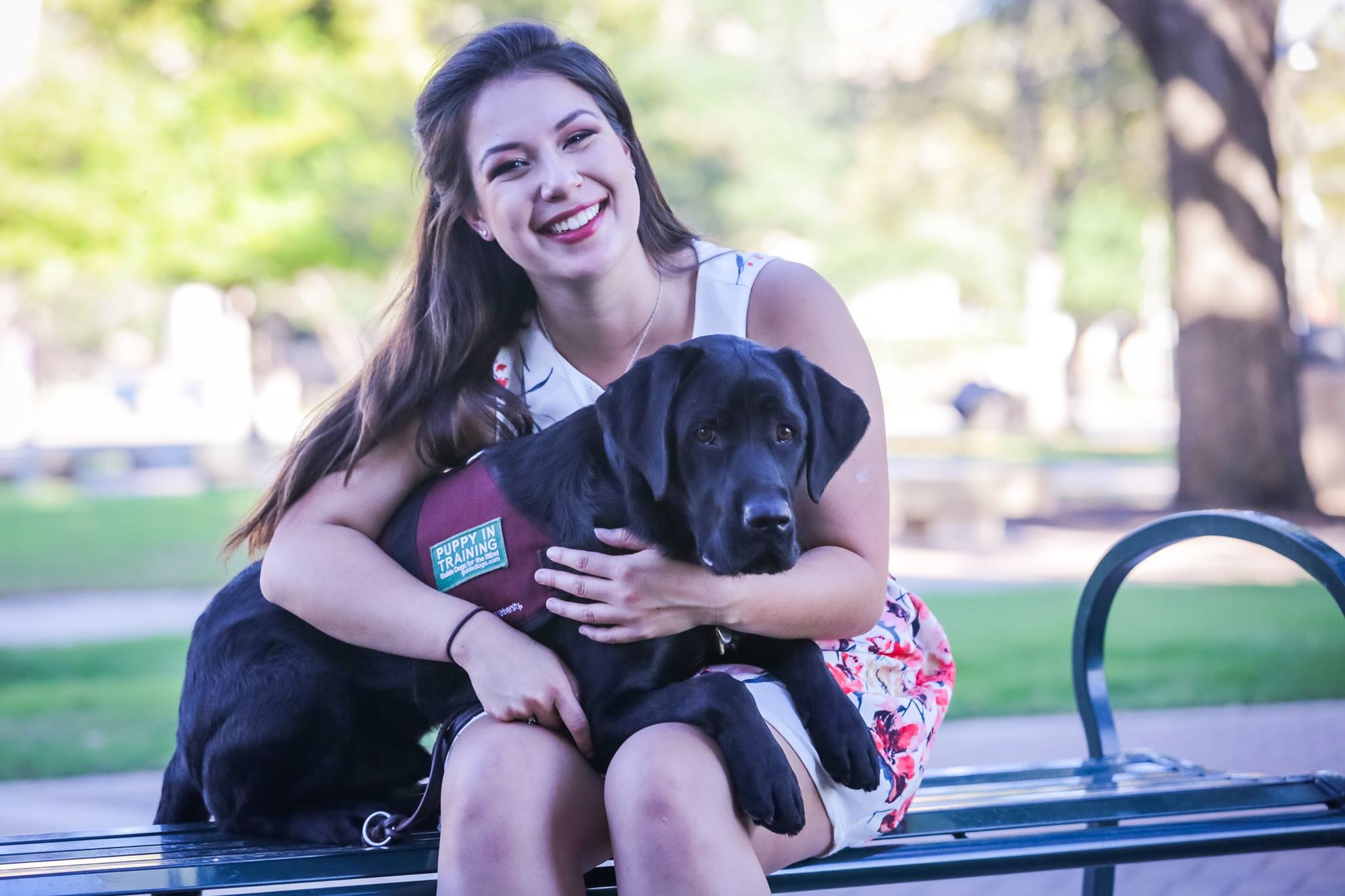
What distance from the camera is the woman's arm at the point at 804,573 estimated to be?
2.47m

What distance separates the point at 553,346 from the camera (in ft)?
10.0

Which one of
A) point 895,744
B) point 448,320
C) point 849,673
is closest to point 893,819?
point 895,744

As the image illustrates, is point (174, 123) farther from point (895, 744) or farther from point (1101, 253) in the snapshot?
point (1101, 253)

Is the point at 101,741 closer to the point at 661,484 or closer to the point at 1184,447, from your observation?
the point at 661,484

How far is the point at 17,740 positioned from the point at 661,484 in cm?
459

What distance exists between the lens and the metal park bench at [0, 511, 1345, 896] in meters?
2.36

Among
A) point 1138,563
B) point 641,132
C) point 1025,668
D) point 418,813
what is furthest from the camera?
point 641,132

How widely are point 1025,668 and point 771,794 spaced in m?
5.00

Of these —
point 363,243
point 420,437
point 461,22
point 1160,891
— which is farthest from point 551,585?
point 461,22

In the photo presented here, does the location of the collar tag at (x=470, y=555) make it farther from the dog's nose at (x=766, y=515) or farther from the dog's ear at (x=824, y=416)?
the dog's ear at (x=824, y=416)

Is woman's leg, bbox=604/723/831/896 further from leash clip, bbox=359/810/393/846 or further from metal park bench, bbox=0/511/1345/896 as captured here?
leash clip, bbox=359/810/393/846

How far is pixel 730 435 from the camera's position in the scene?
261 cm

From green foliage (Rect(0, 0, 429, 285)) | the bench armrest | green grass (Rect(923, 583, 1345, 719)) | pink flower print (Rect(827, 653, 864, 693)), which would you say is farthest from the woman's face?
green foliage (Rect(0, 0, 429, 285))

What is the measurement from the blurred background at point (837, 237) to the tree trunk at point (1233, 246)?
3 cm
